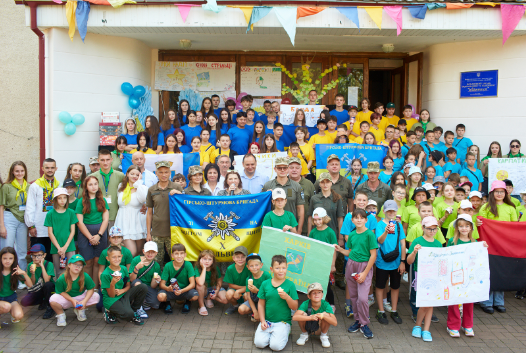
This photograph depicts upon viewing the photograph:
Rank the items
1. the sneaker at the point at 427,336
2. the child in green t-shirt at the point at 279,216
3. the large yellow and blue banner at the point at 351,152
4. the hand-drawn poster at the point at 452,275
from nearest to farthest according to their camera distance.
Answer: the sneaker at the point at 427,336, the hand-drawn poster at the point at 452,275, the child in green t-shirt at the point at 279,216, the large yellow and blue banner at the point at 351,152

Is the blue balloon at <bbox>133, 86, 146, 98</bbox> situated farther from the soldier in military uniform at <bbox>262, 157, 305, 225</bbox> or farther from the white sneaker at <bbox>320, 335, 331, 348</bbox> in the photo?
the white sneaker at <bbox>320, 335, 331, 348</bbox>

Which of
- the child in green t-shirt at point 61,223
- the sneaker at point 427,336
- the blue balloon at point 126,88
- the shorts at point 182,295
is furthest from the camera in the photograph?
the blue balloon at point 126,88

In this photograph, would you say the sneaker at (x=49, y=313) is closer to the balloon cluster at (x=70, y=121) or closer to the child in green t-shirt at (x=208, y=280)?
the child in green t-shirt at (x=208, y=280)

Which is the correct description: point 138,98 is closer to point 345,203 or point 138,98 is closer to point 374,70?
point 345,203

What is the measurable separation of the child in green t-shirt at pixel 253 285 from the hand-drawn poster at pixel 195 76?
6.48 m

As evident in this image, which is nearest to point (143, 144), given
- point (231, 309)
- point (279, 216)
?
point (279, 216)

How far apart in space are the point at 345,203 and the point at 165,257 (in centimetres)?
278

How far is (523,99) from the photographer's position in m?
9.03

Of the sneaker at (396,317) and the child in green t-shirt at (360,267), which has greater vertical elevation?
the child in green t-shirt at (360,267)

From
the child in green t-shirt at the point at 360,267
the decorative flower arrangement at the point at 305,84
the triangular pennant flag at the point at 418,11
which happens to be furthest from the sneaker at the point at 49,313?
the triangular pennant flag at the point at 418,11

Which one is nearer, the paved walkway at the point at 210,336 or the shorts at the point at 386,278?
the paved walkway at the point at 210,336

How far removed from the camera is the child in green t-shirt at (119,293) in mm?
5016

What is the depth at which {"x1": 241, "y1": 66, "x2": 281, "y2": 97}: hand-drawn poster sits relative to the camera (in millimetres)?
10711

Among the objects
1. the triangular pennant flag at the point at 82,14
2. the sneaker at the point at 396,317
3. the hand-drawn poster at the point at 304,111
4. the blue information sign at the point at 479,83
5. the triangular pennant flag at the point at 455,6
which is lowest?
the sneaker at the point at 396,317
